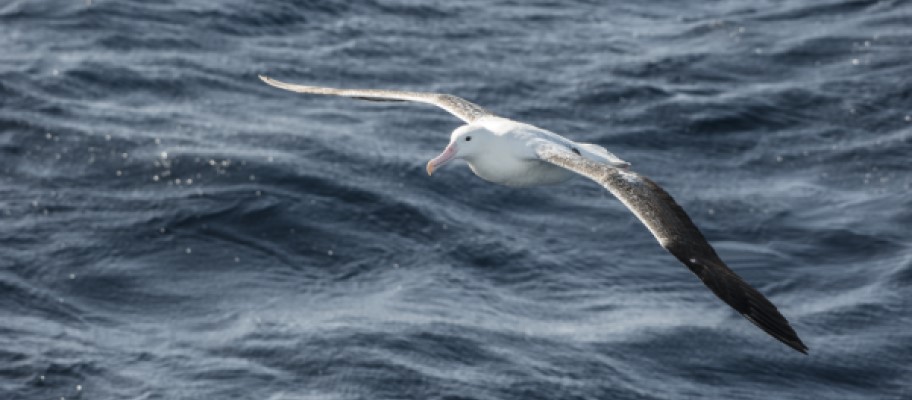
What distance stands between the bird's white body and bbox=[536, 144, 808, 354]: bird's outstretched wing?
0.37 metres

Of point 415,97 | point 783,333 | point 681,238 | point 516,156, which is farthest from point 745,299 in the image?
point 415,97

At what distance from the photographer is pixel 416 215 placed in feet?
84.3

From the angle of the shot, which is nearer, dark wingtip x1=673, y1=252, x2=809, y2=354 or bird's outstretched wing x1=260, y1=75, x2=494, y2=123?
dark wingtip x1=673, y1=252, x2=809, y2=354

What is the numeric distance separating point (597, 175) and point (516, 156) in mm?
1209

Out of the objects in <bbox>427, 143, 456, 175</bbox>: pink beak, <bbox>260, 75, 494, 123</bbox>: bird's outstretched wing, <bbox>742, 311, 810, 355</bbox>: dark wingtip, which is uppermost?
<bbox>260, 75, 494, 123</bbox>: bird's outstretched wing

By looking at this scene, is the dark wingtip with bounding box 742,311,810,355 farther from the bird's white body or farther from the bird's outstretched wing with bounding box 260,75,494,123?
the bird's outstretched wing with bounding box 260,75,494,123

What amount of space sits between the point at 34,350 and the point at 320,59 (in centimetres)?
1096

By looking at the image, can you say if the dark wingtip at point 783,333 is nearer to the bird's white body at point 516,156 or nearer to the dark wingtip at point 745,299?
the dark wingtip at point 745,299

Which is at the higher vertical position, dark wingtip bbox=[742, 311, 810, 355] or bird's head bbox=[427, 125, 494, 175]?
bird's head bbox=[427, 125, 494, 175]

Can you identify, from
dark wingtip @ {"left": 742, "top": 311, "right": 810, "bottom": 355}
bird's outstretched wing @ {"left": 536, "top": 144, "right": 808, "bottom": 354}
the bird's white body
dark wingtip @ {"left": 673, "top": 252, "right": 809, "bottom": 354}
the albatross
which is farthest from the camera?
the bird's white body

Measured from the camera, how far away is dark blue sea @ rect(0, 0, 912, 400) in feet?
75.0

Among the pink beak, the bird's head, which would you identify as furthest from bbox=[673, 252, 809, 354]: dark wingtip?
the pink beak

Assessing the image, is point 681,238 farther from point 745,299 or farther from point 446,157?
point 446,157

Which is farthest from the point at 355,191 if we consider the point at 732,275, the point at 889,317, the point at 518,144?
the point at 732,275
